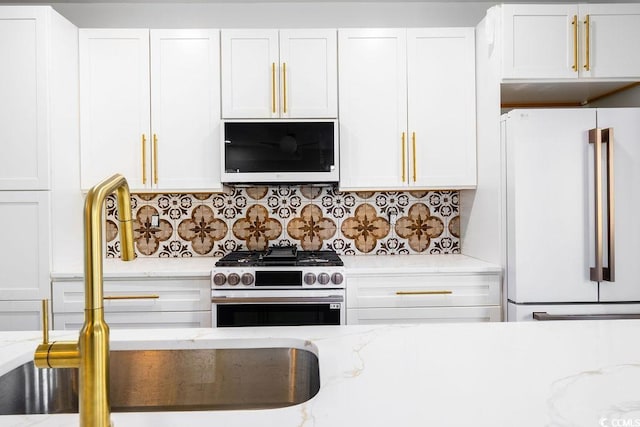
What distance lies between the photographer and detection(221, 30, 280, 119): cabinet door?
2.84 metres

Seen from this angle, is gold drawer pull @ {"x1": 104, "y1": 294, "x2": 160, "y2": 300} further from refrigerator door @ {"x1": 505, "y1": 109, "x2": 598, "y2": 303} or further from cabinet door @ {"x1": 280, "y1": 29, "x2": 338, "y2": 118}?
refrigerator door @ {"x1": 505, "y1": 109, "x2": 598, "y2": 303}

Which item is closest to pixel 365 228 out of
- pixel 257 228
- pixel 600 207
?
pixel 257 228

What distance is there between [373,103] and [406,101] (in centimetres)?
21

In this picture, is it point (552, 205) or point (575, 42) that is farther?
point (575, 42)

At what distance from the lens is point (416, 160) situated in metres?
2.87

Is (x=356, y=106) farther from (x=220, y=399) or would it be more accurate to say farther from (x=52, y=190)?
(x=220, y=399)

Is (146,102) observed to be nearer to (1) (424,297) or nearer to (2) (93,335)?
(1) (424,297)

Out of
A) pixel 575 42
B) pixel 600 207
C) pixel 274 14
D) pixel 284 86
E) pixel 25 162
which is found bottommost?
pixel 600 207

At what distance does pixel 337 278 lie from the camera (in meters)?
2.54

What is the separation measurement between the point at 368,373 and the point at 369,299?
1.68 metres

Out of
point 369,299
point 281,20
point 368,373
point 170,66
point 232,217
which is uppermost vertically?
point 281,20

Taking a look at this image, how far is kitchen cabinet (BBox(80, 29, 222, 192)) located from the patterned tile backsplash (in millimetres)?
386

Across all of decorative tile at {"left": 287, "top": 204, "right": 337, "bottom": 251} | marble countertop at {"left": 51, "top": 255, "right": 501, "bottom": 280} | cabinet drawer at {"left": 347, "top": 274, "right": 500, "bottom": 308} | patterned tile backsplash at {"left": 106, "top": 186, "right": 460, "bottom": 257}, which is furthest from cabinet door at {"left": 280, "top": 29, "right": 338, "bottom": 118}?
cabinet drawer at {"left": 347, "top": 274, "right": 500, "bottom": 308}

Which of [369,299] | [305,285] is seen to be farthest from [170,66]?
[369,299]
